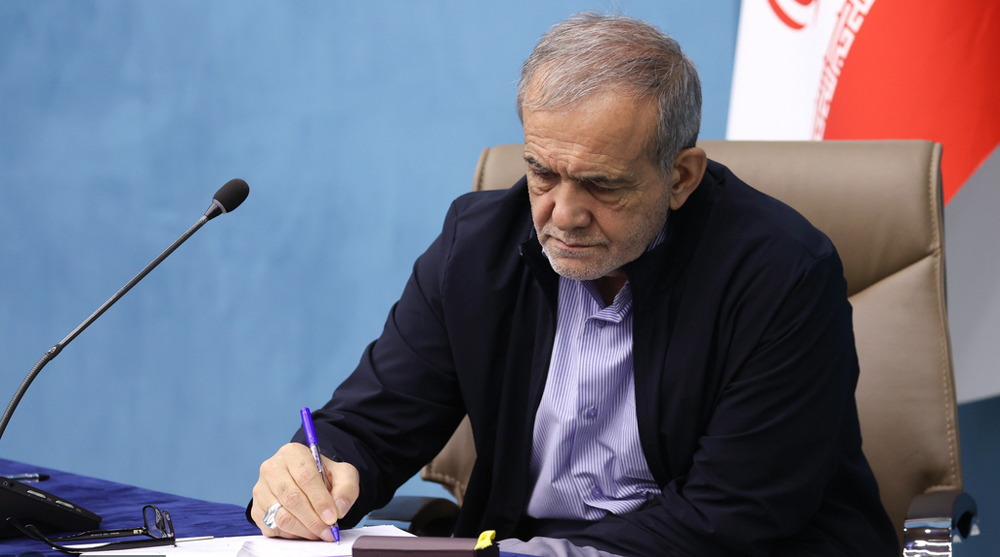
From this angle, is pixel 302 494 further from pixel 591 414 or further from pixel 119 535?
pixel 591 414

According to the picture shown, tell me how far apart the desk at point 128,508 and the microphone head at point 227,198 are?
0.37m

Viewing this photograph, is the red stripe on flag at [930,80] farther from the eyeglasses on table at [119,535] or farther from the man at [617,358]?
the eyeglasses on table at [119,535]

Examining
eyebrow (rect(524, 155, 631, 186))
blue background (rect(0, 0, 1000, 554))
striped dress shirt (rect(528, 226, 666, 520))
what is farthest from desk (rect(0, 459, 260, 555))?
blue background (rect(0, 0, 1000, 554))

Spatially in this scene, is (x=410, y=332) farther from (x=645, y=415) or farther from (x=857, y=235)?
(x=857, y=235)

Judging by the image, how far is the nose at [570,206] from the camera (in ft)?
3.58

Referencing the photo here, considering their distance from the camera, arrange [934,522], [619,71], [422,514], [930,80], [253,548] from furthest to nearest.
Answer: [930,80], [422,514], [934,522], [619,71], [253,548]

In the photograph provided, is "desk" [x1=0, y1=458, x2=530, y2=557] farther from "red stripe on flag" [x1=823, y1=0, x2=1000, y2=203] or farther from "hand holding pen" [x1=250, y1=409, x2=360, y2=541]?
"red stripe on flag" [x1=823, y1=0, x2=1000, y2=203]

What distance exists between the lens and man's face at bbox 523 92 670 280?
3.43 feet

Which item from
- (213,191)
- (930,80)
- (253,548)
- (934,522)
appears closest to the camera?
(253,548)

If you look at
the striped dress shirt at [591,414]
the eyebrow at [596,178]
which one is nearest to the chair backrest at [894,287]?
the striped dress shirt at [591,414]

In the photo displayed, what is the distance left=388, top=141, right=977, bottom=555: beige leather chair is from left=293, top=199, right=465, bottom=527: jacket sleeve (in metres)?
0.60

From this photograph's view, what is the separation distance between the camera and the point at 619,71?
1047 mm

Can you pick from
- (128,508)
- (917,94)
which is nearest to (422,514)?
(128,508)

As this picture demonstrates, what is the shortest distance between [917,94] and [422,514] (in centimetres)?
133
